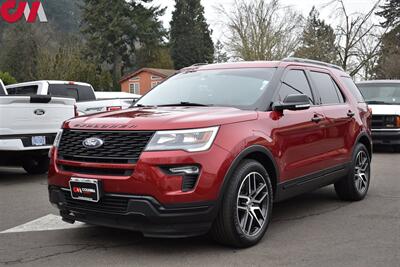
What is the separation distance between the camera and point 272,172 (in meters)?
4.93

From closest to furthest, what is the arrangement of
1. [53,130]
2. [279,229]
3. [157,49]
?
[279,229] → [53,130] → [157,49]

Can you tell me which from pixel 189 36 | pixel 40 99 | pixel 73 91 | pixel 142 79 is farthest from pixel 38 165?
pixel 189 36

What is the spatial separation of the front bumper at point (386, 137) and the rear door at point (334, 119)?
6.24m

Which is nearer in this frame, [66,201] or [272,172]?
[66,201]

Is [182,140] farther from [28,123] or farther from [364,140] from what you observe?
A: [28,123]

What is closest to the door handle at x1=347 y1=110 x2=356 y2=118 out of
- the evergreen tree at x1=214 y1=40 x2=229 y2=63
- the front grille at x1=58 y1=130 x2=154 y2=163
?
Result: the front grille at x1=58 y1=130 x2=154 y2=163

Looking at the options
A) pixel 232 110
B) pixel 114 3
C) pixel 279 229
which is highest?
pixel 114 3

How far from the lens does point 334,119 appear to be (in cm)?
601

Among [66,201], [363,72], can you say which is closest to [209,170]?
[66,201]

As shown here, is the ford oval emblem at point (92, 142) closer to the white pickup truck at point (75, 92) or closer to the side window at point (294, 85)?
the side window at point (294, 85)

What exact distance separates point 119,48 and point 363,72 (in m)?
26.9

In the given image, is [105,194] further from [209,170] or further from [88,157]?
[209,170]

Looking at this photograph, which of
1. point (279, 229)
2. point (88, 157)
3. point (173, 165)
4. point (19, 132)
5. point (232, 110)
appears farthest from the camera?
point (19, 132)

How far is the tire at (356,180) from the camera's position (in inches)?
255
